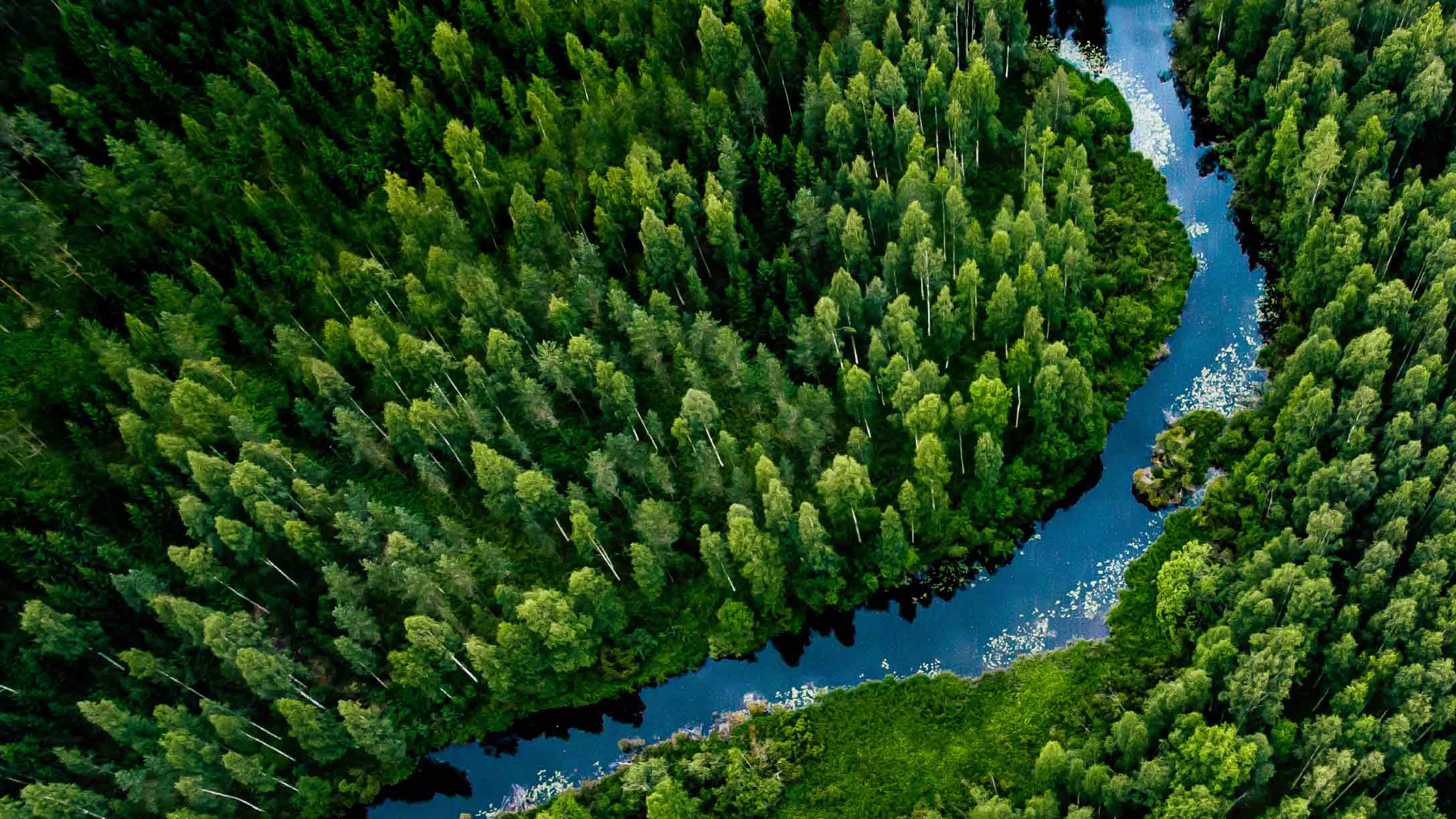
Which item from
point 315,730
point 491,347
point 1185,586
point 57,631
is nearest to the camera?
point 315,730

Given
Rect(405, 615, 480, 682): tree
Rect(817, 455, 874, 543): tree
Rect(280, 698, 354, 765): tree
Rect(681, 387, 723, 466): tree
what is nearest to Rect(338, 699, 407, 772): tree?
Rect(280, 698, 354, 765): tree

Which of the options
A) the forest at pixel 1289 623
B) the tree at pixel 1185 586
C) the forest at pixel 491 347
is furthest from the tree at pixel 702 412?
the tree at pixel 1185 586

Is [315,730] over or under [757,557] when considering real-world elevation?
under

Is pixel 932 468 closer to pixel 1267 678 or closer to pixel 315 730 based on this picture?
pixel 1267 678

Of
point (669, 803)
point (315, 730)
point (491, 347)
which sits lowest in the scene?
point (669, 803)

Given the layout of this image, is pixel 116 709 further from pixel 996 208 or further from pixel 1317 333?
pixel 1317 333

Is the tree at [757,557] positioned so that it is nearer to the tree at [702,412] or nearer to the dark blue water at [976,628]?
the dark blue water at [976,628]

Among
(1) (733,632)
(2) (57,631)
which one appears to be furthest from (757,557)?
(2) (57,631)
